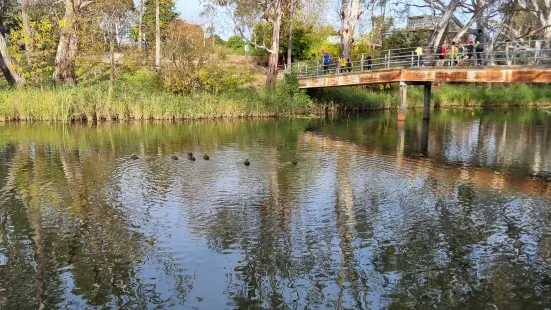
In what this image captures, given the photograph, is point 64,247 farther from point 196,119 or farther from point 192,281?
point 196,119

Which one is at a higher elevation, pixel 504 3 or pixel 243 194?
pixel 504 3

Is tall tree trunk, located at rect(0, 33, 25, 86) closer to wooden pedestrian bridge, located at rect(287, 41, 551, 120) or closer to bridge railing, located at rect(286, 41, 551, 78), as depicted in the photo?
wooden pedestrian bridge, located at rect(287, 41, 551, 120)

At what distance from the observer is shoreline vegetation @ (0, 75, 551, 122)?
29766 millimetres

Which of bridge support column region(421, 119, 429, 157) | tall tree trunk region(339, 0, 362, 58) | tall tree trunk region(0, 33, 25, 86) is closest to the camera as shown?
bridge support column region(421, 119, 429, 157)

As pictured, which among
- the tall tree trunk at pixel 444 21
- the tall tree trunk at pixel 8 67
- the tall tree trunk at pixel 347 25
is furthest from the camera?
the tall tree trunk at pixel 444 21

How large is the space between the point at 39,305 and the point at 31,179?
849 cm

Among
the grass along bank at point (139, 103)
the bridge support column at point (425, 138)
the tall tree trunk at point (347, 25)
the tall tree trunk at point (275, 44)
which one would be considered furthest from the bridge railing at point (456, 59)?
the bridge support column at point (425, 138)

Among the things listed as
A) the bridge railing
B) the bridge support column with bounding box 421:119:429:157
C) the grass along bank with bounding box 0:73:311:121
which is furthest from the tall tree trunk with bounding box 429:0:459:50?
the grass along bank with bounding box 0:73:311:121

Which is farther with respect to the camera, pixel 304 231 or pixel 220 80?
pixel 220 80

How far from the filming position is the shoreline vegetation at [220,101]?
97.7 feet

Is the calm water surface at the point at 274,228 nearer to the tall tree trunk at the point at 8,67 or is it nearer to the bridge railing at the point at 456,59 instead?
the bridge railing at the point at 456,59

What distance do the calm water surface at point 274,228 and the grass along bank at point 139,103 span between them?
10.1 metres

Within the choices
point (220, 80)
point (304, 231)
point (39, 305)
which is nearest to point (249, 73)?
point (220, 80)

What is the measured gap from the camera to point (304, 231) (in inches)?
386
